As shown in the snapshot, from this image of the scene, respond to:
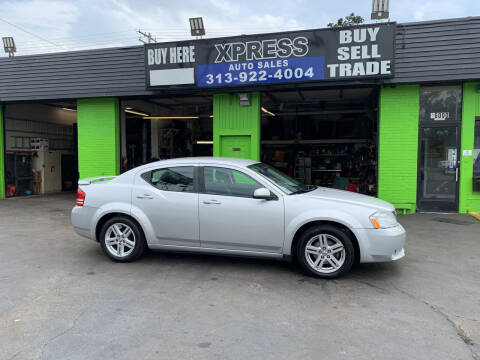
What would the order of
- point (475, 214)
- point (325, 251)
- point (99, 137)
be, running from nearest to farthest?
point (325, 251) < point (475, 214) < point (99, 137)

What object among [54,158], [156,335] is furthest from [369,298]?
[54,158]

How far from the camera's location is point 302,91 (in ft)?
35.7

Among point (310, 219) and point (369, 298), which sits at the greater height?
point (310, 219)

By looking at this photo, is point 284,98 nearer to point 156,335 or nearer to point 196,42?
point 196,42

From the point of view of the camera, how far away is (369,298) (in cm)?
412

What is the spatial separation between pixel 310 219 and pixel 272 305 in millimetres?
1233

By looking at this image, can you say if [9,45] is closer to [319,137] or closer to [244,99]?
[244,99]

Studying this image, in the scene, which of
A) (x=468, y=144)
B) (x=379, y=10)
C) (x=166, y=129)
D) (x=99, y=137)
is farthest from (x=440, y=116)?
(x=166, y=129)

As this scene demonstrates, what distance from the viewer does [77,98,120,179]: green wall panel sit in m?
11.4

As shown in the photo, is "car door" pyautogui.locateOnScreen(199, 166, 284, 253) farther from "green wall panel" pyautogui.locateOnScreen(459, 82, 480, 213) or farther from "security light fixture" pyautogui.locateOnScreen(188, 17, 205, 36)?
"green wall panel" pyautogui.locateOnScreen(459, 82, 480, 213)

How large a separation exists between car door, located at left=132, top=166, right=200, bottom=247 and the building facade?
4.99 metres

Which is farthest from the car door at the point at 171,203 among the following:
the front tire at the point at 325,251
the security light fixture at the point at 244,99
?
the security light fixture at the point at 244,99

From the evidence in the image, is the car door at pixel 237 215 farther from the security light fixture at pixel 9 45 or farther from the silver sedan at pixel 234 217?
the security light fixture at pixel 9 45

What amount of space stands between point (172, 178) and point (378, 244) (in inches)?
116
